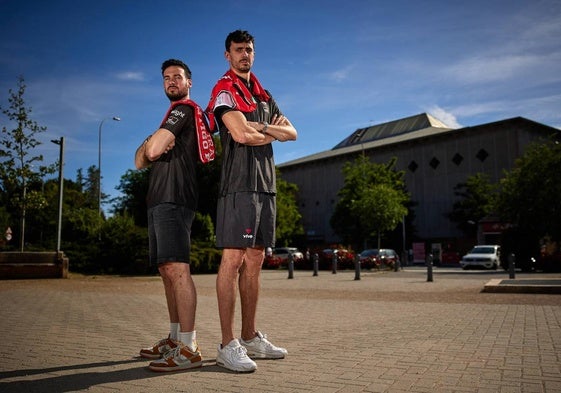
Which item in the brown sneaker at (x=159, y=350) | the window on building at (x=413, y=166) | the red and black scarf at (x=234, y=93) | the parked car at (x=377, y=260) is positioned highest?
the window on building at (x=413, y=166)

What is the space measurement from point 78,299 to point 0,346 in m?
5.50

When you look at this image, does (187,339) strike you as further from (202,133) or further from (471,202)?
(471,202)

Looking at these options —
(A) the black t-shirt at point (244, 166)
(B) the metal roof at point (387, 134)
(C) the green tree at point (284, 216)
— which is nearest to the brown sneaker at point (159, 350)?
(A) the black t-shirt at point (244, 166)

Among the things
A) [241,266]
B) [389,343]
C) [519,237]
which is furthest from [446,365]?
[519,237]

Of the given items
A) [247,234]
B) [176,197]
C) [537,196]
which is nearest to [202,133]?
[176,197]

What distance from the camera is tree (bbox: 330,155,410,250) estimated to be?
38.2 m

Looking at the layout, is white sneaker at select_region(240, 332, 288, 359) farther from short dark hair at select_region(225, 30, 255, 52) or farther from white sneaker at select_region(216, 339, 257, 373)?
short dark hair at select_region(225, 30, 255, 52)

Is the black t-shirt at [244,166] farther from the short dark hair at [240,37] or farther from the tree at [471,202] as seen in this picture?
the tree at [471,202]

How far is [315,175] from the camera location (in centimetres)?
6425

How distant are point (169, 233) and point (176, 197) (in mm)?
285

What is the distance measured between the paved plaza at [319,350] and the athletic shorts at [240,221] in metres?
0.94

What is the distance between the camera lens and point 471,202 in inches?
1790

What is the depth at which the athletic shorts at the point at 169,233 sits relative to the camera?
357cm

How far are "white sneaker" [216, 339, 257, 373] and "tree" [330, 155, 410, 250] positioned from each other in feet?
116
